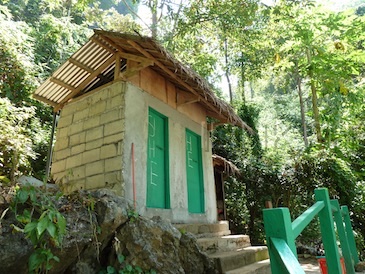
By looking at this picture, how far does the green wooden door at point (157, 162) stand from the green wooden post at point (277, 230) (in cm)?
315

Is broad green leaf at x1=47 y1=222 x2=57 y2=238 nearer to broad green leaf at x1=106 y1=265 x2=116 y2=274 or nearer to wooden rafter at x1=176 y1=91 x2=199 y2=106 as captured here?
broad green leaf at x1=106 y1=265 x2=116 y2=274

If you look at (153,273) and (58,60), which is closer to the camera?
(153,273)

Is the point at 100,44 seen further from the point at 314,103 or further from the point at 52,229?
the point at 314,103

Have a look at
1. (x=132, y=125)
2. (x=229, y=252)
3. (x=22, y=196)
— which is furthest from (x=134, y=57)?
(x=229, y=252)

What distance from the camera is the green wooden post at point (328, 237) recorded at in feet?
7.17

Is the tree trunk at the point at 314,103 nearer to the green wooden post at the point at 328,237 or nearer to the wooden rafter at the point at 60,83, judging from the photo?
the wooden rafter at the point at 60,83

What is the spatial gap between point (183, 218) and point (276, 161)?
16.2 ft

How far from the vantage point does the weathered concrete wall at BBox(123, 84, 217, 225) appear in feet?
13.6

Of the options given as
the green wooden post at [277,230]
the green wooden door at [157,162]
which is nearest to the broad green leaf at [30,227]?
the green wooden post at [277,230]

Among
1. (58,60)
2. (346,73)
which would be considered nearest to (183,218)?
(346,73)

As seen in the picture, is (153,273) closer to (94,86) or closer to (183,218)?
(183,218)

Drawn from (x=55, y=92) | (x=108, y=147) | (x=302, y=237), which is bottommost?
(x=302, y=237)

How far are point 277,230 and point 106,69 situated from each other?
15.2 ft

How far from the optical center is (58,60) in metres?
11.8
